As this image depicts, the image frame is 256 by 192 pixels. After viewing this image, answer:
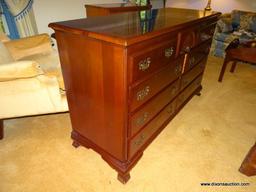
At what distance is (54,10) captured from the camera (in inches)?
115

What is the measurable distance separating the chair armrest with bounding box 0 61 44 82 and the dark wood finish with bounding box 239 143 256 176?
1.80 metres

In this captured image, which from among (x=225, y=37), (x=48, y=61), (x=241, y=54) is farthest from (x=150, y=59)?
(x=225, y=37)

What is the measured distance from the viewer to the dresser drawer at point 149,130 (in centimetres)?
136

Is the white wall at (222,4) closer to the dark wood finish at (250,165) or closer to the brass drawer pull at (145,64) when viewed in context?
the dark wood finish at (250,165)

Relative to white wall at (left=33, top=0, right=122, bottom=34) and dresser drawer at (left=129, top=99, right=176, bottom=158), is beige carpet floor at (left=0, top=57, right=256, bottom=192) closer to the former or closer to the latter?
dresser drawer at (left=129, top=99, right=176, bottom=158)

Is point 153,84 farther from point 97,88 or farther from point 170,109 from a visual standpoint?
point 170,109

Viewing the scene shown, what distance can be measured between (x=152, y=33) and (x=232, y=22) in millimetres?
4094

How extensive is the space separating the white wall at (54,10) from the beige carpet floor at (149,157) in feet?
5.43

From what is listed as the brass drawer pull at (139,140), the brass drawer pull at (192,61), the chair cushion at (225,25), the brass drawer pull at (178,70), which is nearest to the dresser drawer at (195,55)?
the brass drawer pull at (192,61)

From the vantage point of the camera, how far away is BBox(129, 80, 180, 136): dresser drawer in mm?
1240

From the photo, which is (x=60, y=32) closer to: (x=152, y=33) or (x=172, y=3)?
(x=152, y=33)

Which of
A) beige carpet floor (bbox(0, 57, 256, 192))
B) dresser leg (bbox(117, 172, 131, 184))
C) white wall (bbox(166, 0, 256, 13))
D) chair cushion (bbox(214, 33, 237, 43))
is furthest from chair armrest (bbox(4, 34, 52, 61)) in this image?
white wall (bbox(166, 0, 256, 13))

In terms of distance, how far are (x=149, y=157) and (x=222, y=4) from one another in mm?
4739

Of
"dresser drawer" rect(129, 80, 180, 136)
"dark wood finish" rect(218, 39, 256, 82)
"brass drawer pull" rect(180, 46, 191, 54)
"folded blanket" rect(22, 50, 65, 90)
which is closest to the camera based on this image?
"dresser drawer" rect(129, 80, 180, 136)
